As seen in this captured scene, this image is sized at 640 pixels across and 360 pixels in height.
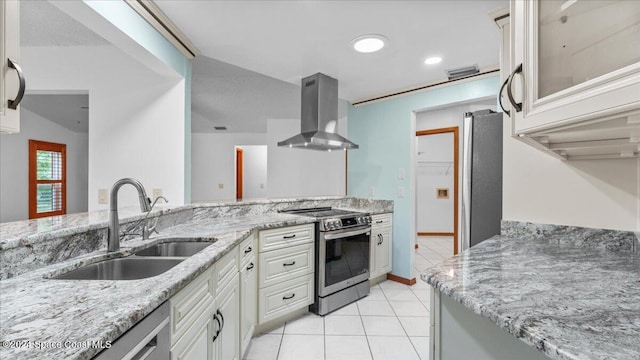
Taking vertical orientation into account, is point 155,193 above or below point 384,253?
above

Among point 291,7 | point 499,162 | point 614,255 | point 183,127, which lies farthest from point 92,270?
point 499,162

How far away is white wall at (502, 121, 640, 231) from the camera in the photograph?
3.95 feet

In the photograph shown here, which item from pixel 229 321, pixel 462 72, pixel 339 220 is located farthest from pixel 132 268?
pixel 462 72

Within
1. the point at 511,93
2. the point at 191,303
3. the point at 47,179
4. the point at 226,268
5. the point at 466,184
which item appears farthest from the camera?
the point at 47,179

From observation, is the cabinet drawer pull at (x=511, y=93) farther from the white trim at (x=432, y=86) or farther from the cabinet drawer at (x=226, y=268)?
the white trim at (x=432, y=86)

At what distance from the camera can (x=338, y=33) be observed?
6.59ft

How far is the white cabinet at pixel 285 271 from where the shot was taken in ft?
6.96

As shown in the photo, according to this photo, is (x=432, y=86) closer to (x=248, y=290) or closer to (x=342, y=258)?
(x=342, y=258)

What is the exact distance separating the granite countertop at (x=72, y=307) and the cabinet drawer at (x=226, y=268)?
169 millimetres

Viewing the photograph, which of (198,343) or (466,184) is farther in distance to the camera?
(466,184)

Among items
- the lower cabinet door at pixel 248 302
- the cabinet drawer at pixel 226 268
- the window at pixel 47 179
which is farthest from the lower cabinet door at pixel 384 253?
the window at pixel 47 179

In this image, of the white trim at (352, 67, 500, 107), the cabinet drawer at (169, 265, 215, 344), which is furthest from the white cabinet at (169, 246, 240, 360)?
the white trim at (352, 67, 500, 107)

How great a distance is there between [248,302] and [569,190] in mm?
2014

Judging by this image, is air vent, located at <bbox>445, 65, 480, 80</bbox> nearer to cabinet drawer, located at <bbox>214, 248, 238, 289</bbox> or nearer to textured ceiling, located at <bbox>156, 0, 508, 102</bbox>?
textured ceiling, located at <bbox>156, 0, 508, 102</bbox>
